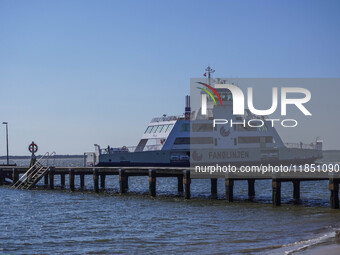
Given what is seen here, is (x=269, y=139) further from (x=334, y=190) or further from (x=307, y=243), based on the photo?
(x=307, y=243)

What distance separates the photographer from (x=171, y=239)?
18.4 m

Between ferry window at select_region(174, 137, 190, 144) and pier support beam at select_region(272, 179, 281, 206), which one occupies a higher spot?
ferry window at select_region(174, 137, 190, 144)

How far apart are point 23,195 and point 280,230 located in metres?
22.6

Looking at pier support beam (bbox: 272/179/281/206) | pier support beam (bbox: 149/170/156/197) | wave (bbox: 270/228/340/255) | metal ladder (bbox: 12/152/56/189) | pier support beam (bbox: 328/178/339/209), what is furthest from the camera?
metal ladder (bbox: 12/152/56/189)

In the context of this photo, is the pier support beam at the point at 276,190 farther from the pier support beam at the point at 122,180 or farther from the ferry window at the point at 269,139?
the ferry window at the point at 269,139

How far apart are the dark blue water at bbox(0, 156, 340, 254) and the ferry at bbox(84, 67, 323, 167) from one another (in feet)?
55.4

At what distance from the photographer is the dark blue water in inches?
673

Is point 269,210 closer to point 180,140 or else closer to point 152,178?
point 152,178

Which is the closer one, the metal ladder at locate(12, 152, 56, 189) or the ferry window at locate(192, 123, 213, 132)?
the metal ladder at locate(12, 152, 56, 189)

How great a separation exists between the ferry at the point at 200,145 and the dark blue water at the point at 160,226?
55.4ft

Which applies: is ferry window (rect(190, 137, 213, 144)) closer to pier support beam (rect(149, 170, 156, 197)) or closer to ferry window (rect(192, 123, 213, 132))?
ferry window (rect(192, 123, 213, 132))

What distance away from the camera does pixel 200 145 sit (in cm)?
5028

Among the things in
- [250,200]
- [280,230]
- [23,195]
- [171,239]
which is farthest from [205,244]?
[23,195]

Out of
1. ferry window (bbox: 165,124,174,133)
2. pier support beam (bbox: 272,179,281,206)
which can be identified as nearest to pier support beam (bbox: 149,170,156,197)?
pier support beam (bbox: 272,179,281,206)
